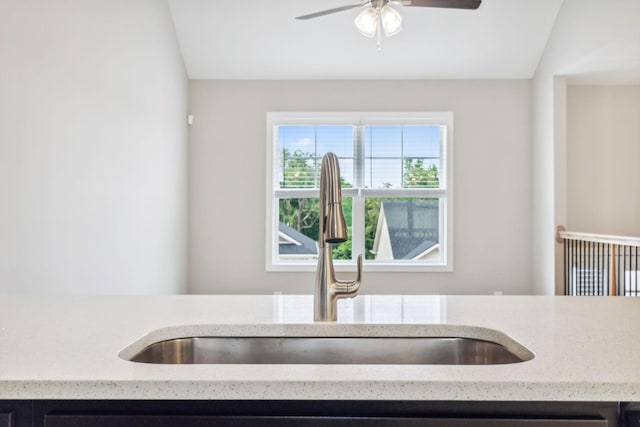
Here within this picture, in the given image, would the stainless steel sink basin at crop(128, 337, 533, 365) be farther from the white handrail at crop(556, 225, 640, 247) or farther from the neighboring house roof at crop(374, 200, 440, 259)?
the neighboring house roof at crop(374, 200, 440, 259)

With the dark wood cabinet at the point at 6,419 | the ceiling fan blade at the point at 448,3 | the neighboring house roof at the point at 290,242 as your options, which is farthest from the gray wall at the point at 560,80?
the dark wood cabinet at the point at 6,419

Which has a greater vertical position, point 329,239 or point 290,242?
point 329,239

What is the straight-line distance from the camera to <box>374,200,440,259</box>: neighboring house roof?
5094 millimetres

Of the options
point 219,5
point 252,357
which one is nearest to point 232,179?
point 219,5

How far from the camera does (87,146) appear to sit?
9.63 ft

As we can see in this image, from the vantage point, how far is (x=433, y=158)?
510 cm

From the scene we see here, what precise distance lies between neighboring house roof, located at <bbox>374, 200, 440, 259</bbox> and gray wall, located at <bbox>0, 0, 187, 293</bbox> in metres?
2.12

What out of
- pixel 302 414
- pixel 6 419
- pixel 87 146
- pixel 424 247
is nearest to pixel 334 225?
pixel 302 414

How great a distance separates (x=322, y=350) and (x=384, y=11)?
282cm

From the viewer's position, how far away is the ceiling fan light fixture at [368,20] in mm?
3361

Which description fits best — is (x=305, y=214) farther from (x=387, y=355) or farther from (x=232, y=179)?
(x=387, y=355)

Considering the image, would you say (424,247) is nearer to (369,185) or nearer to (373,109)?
(369,185)

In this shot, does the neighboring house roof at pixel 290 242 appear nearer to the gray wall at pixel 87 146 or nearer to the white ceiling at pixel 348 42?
the gray wall at pixel 87 146

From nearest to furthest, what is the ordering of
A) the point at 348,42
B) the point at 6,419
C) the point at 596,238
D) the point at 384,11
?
1. the point at 6,419
2. the point at 384,11
3. the point at 596,238
4. the point at 348,42
